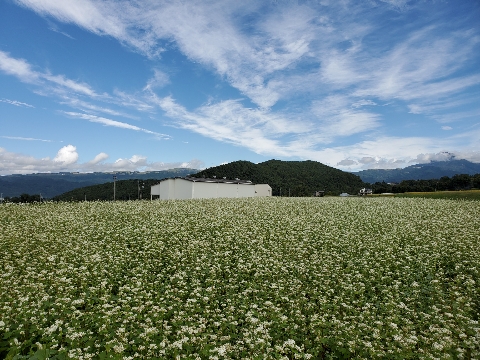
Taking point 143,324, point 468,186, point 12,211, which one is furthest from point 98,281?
point 468,186

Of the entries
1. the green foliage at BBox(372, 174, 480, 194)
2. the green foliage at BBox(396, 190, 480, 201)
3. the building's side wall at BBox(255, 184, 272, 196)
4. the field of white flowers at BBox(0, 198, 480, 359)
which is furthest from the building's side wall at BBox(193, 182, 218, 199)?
the green foliage at BBox(372, 174, 480, 194)

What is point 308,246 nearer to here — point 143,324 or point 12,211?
point 143,324

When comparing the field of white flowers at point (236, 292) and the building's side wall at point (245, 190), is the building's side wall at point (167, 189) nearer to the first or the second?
the building's side wall at point (245, 190)

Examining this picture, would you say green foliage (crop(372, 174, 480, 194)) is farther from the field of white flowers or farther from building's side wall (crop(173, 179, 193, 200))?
the field of white flowers

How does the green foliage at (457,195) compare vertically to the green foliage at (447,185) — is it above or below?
below

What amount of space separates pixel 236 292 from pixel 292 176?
153 meters

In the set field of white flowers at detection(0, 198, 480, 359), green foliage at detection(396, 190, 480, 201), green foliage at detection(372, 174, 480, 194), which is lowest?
field of white flowers at detection(0, 198, 480, 359)

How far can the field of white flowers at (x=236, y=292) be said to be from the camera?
6621mm

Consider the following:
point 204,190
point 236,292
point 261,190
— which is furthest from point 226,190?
point 236,292

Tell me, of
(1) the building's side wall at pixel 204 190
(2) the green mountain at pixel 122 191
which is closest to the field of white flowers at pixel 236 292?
(1) the building's side wall at pixel 204 190

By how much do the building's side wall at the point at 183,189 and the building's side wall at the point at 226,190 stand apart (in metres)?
7.99

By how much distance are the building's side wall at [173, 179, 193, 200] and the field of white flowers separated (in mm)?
40902

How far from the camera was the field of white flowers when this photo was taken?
6.62 m

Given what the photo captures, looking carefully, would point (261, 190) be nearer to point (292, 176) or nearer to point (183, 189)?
point (183, 189)
